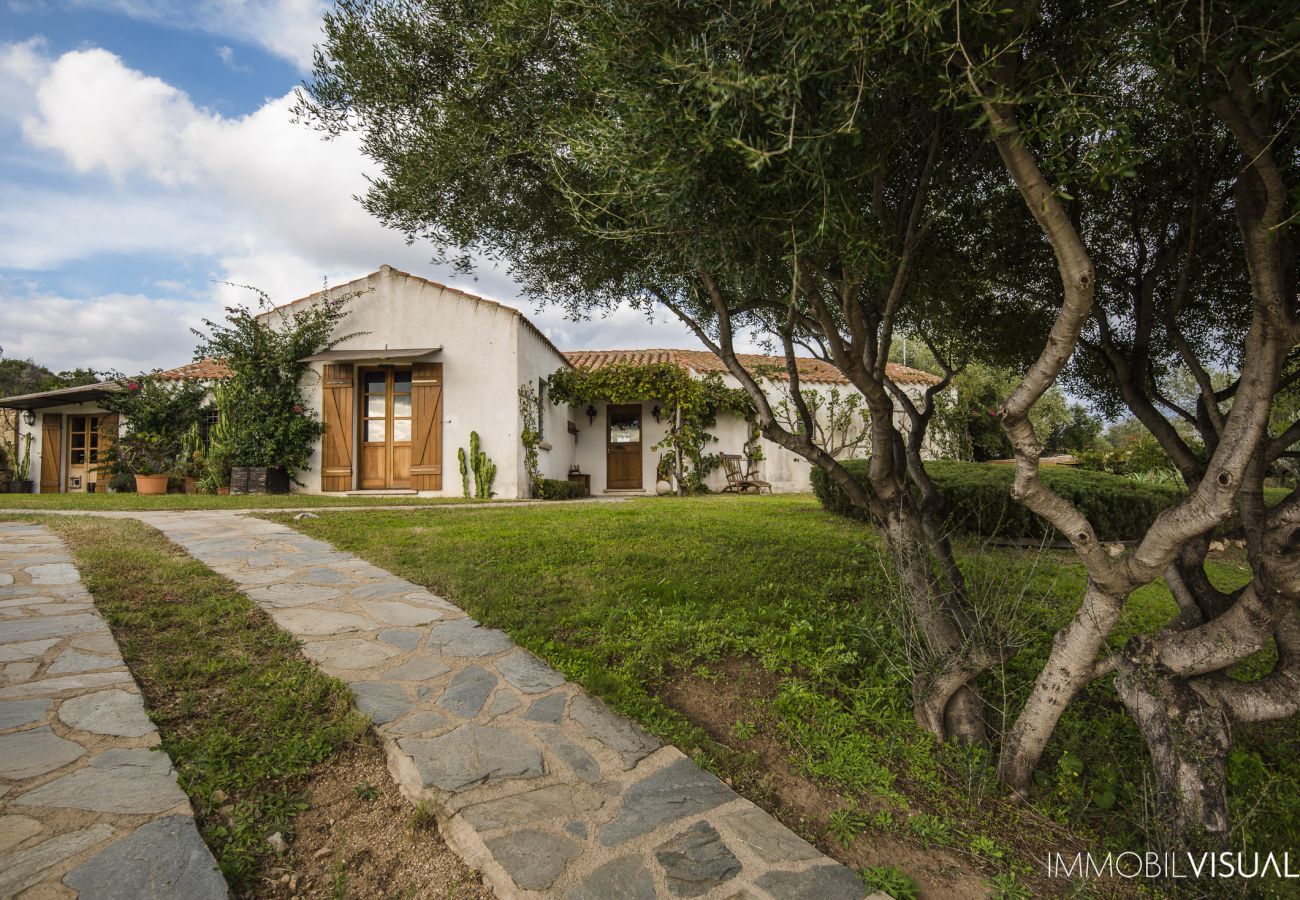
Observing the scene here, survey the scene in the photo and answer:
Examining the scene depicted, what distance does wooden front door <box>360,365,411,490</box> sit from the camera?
39.7ft

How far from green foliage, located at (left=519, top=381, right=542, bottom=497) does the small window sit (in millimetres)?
58

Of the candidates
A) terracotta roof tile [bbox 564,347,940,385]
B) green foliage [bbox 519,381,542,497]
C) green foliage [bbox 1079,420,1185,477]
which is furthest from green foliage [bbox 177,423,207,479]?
green foliage [bbox 1079,420,1185,477]

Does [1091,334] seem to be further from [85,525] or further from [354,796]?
[85,525]

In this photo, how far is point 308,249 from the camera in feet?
35.4

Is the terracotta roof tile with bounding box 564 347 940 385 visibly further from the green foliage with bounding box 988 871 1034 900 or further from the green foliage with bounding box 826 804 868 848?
Answer: the green foliage with bounding box 988 871 1034 900

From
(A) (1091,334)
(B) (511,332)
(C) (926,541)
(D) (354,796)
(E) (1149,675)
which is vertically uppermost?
(B) (511,332)

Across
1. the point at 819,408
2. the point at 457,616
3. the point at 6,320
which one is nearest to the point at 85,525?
the point at 457,616

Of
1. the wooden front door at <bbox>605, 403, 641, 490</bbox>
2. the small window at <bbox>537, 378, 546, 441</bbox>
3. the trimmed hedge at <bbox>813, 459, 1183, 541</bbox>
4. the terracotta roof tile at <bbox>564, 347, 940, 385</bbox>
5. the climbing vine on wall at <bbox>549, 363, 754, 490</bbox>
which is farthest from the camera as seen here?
the terracotta roof tile at <bbox>564, 347, 940, 385</bbox>

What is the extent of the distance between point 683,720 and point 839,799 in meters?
0.77

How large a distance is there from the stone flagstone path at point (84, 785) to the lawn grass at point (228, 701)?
83 millimetres

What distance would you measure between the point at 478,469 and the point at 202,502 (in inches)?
174

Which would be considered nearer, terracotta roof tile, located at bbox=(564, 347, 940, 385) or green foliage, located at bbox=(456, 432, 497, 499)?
green foliage, located at bbox=(456, 432, 497, 499)

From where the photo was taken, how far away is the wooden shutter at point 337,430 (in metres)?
11.9

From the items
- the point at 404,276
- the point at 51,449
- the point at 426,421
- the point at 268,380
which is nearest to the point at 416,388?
the point at 426,421
